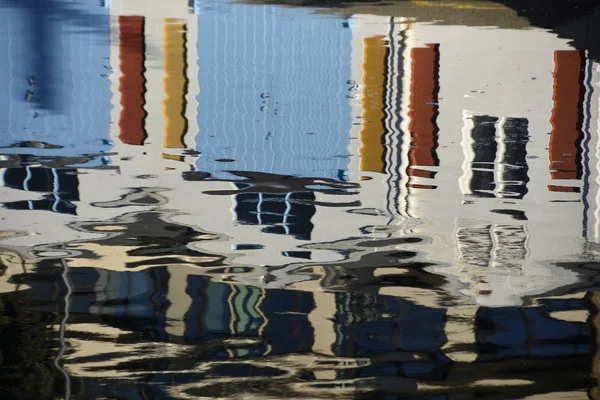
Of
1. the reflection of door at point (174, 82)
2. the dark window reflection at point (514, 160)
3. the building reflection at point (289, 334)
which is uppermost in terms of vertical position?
the reflection of door at point (174, 82)

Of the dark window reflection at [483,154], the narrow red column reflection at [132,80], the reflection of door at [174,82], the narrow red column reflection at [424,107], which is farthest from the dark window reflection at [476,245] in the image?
the narrow red column reflection at [132,80]

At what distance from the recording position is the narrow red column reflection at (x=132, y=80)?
2623 millimetres

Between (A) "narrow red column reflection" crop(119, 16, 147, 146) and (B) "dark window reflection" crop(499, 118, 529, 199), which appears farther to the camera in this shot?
(A) "narrow red column reflection" crop(119, 16, 147, 146)

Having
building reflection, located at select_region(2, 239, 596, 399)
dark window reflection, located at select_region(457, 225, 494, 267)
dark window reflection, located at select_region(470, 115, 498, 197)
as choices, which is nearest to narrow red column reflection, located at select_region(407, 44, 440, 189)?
dark window reflection, located at select_region(470, 115, 498, 197)

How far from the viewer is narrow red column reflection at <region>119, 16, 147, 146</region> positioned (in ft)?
8.61

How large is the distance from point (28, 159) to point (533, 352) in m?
1.71

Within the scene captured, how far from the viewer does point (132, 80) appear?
271 cm

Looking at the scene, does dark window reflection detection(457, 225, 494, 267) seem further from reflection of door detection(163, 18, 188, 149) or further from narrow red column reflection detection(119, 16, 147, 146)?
narrow red column reflection detection(119, 16, 147, 146)

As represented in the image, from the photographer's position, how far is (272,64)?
2723 mm

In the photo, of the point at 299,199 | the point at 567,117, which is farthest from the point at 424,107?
the point at 299,199

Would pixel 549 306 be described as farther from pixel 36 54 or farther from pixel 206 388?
pixel 36 54

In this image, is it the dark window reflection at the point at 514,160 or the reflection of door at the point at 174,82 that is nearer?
the dark window reflection at the point at 514,160

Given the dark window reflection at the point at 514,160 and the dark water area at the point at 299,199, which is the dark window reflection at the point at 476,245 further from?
the dark window reflection at the point at 514,160

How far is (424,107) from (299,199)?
0.61 meters
